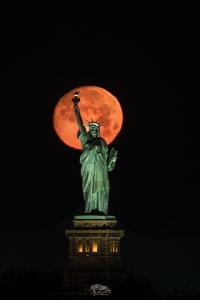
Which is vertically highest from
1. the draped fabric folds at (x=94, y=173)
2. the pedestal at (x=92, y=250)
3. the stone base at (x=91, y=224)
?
the draped fabric folds at (x=94, y=173)

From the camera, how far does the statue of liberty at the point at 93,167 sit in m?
92.7

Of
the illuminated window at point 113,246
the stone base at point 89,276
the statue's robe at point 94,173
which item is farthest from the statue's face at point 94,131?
the stone base at point 89,276

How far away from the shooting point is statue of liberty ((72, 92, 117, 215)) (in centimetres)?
9269

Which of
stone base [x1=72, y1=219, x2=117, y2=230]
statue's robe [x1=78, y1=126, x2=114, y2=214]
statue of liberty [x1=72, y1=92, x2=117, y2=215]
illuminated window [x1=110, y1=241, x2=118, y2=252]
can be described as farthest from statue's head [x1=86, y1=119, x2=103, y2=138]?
illuminated window [x1=110, y1=241, x2=118, y2=252]

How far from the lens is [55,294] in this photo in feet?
295

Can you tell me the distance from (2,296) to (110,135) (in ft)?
56.0

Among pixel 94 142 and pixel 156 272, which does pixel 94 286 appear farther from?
pixel 156 272

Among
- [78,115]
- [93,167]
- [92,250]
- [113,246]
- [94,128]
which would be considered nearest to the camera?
[92,250]

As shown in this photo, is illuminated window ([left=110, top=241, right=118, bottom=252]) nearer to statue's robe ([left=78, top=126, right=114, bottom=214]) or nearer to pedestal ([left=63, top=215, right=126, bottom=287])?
pedestal ([left=63, top=215, right=126, bottom=287])

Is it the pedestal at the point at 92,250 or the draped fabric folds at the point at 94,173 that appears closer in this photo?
the pedestal at the point at 92,250

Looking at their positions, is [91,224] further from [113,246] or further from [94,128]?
[94,128]

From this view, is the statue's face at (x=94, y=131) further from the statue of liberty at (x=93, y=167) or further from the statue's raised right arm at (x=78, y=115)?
the statue's raised right arm at (x=78, y=115)

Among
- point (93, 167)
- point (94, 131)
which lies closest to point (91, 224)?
point (93, 167)

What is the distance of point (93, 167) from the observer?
93.2 meters
